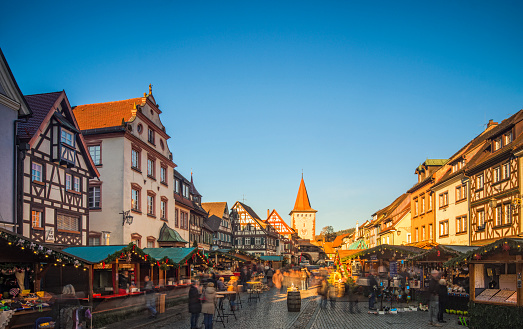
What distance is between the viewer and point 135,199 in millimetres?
32906

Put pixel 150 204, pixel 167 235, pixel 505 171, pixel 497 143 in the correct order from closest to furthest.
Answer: pixel 505 171, pixel 497 143, pixel 150 204, pixel 167 235

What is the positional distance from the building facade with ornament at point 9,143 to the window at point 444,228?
29.9 m

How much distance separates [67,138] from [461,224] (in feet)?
87.9

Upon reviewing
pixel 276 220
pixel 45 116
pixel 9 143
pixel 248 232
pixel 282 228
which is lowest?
pixel 282 228

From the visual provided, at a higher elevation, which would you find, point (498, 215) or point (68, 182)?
point (68, 182)

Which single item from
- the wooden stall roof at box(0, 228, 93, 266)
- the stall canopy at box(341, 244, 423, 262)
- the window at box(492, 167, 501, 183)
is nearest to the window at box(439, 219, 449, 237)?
the stall canopy at box(341, 244, 423, 262)

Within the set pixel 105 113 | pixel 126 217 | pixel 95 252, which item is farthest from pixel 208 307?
pixel 105 113

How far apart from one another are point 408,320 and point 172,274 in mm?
16541

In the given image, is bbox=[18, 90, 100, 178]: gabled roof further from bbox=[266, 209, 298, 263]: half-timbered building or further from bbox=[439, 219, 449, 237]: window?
bbox=[266, 209, 298, 263]: half-timbered building

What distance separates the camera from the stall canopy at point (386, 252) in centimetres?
2898

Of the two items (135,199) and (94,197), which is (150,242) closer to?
(135,199)

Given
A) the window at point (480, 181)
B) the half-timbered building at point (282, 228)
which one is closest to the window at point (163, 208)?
the window at point (480, 181)

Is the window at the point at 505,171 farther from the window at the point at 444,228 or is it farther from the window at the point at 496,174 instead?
the window at the point at 444,228

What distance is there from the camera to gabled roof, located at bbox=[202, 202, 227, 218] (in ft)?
240
